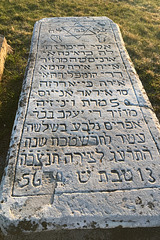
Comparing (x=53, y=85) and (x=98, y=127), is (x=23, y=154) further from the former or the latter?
(x=53, y=85)

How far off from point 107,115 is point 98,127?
24cm

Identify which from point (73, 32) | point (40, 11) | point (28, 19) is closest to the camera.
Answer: point (73, 32)

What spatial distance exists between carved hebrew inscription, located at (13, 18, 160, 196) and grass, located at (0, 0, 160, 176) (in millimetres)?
960

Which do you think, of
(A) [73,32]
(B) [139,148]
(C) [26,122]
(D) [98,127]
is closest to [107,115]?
(D) [98,127]

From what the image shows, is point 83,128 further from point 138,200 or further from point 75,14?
point 75,14

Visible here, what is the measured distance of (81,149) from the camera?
234 centimetres

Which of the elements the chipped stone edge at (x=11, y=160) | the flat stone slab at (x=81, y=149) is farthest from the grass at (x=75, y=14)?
the flat stone slab at (x=81, y=149)

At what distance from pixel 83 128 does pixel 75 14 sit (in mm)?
5741

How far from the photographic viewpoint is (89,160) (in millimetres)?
2246

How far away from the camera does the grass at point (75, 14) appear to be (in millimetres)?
4082

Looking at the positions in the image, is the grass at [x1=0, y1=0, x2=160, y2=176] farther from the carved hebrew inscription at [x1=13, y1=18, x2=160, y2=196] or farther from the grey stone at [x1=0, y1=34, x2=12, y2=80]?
the carved hebrew inscription at [x1=13, y1=18, x2=160, y2=196]

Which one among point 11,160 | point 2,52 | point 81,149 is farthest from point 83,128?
point 2,52

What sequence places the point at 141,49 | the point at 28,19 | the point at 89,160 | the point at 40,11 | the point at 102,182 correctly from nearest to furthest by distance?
the point at 102,182 → the point at 89,160 → the point at 141,49 → the point at 28,19 → the point at 40,11

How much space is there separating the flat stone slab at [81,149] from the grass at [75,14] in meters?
0.93
